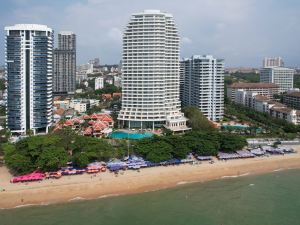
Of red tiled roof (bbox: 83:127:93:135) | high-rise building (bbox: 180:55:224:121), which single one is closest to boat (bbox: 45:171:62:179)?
red tiled roof (bbox: 83:127:93:135)

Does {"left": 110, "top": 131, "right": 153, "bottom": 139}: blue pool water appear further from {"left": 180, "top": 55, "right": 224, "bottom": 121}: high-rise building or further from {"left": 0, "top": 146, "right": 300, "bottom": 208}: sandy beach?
{"left": 180, "top": 55, "right": 224, "bottom": 121}: high-rise building

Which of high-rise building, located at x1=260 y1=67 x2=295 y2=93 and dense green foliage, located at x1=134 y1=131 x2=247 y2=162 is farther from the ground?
high-rise building, located at x1=260 y1=67 x2=295 y2=93

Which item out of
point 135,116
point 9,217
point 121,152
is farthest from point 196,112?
point 9,217

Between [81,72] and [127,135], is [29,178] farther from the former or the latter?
[81,72]

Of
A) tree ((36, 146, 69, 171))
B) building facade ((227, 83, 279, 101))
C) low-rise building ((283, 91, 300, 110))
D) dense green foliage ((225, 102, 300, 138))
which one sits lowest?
tree ((36, 146, 69, 171))

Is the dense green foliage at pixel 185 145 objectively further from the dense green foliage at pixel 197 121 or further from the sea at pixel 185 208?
the dense green foliage at pixel 197 121

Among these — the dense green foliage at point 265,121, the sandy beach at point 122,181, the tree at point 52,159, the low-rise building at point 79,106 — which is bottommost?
the sandy beach at point 122,181

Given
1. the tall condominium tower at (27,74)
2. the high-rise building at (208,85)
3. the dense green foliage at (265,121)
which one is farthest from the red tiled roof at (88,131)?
the dense green foliage at (265,121)

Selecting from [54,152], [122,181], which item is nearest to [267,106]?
[122,181]

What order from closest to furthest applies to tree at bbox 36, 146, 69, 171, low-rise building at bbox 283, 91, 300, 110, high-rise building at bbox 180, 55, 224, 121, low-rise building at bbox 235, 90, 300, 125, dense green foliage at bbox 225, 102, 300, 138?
→ tree at bbox 36, 146, 69, 171 → dense green foliage at bbox 225, 102, 300, 138 → low-rise building at bbox 235, 90, 300, 125 → high-rise building at bbox 180, 55, 224, 121 → low-rise building at bbox 283, 91, 300, 110
